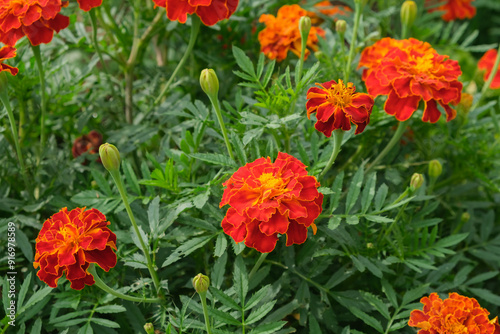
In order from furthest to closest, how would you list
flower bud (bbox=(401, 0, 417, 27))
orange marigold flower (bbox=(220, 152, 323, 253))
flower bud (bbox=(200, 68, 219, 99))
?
flower bud (bbox=(401, 0, 417, 27))
flower bud (bbox=(200, 68, 219, 99))
orange marigold flower (bbox=(220, 152, 323, 253))

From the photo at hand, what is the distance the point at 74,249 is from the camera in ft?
2.44

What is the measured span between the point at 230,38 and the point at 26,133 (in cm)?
54

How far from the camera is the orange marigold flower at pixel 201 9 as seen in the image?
2.96ft

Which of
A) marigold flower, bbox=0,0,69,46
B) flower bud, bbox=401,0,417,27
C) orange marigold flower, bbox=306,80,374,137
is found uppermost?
marigold flower, bbox=0,0,69,46

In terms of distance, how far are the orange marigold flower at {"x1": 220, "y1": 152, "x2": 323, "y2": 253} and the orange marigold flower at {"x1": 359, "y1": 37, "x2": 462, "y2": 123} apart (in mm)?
270

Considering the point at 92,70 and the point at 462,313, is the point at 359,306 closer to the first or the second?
the point at 462,313

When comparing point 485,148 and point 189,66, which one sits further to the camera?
point 189,66

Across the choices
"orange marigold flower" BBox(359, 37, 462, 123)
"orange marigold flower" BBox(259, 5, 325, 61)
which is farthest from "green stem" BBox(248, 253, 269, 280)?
"orange marigold flower" BBox(259, 5, 325, 61)

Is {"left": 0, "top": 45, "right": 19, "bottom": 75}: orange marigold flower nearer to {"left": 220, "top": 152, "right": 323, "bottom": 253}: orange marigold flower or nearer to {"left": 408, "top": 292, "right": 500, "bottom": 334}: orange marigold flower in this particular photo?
{"left": 220, "top": 152, "right": 323, "bottom": 253}: orange marigold flower

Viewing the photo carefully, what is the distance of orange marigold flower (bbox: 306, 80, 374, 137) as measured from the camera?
30.7 inches

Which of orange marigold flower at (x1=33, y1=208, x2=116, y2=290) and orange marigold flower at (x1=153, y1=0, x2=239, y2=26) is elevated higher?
orange marigold flower at (x1=153, y1=0, x2=239, y2=26)

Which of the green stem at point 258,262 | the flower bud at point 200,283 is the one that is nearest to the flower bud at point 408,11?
the green stem at point 258,262

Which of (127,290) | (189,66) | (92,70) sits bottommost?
(127,290)

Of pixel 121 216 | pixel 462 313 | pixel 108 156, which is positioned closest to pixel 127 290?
pixel 121 216
